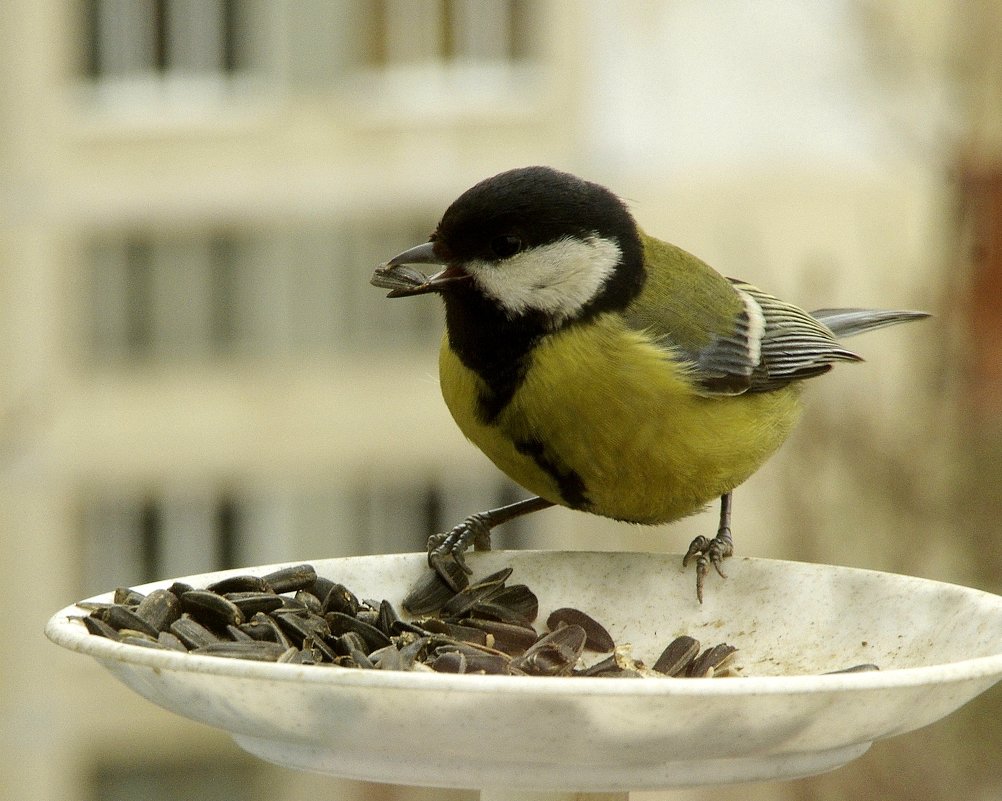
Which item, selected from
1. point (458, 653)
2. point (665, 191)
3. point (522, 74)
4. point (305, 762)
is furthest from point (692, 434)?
point (522, 74)

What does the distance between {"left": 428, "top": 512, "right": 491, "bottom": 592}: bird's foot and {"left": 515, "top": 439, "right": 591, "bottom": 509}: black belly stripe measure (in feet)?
0.53

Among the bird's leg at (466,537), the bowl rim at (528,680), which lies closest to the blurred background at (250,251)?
the bird's leg at (466,537)

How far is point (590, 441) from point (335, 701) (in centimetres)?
78

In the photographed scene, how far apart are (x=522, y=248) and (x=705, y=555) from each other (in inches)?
19.2

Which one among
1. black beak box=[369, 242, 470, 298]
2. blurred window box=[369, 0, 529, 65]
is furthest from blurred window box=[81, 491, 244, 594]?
black beak box=[369, 242, 470, 298]

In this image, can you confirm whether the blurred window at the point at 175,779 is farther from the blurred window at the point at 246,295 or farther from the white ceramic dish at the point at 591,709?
the white ceramic dish at the point at 591,709

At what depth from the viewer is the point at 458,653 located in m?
1.67

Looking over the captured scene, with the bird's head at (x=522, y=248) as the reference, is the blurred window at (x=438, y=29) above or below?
above

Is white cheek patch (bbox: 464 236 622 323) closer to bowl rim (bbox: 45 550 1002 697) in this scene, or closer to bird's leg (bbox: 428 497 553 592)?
bird's leg (bbox: 428 497 553 592)

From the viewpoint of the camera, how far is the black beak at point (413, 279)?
1.94 m

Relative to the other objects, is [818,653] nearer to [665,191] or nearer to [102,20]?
[665,191]

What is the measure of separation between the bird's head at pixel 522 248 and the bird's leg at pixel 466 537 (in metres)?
0.34

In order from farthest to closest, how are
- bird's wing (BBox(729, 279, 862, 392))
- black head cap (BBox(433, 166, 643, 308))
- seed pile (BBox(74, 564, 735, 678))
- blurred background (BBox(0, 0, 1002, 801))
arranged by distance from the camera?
1. blurred background (BBox(0, 0, 1002, 801))
2. bird's wing (BBox(729, 279, 862, 392))
3. black head cap (BBox(433, 166, 643, 308))
4. seed pile (BBox(74, 564, 735, 678))

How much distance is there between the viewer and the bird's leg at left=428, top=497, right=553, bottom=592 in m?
2.01
